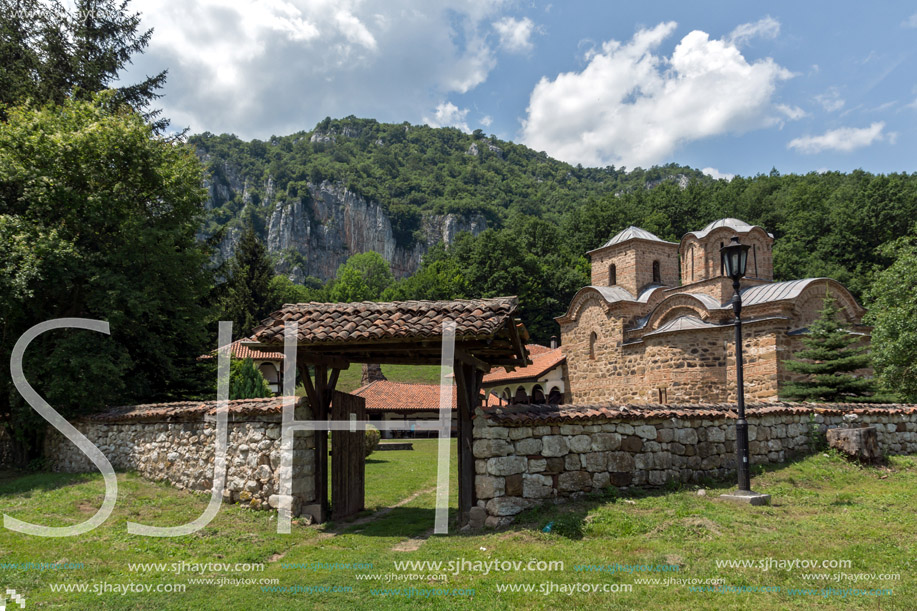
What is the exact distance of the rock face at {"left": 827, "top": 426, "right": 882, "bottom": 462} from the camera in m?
10.4

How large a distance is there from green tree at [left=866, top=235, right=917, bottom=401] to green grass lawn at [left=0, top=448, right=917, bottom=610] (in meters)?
8.18

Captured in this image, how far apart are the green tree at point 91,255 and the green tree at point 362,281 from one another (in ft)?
178

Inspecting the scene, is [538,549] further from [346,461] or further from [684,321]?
[684,321]

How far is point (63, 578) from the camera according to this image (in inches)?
229

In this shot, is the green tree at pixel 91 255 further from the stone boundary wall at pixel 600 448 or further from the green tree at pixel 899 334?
the green tree at pixel 899 334

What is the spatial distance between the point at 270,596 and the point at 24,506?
6.26m

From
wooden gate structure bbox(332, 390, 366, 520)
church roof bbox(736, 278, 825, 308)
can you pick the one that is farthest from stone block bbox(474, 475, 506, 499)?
church roof bbox(736, 278, 825, 308)

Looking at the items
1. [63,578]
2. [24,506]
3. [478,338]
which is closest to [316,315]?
[478,338]

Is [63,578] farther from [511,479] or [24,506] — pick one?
[511,479]

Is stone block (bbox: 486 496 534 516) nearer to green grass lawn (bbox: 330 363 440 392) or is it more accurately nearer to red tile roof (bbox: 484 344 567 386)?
red tile roof (bbox: 484 344 567 386)

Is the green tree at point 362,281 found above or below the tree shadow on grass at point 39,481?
above

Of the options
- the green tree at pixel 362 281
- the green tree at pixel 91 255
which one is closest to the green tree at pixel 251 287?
the green tree at pixel 91 255

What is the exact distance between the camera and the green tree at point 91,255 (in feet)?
39.9

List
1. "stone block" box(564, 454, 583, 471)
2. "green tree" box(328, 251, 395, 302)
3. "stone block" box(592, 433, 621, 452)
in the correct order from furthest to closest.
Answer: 1. "green tree" box(328, 251, 395, 302)
2. "stone block" box(592, 433, 621, 452)
3. "stone block" box(564, 454, 583, 471)
